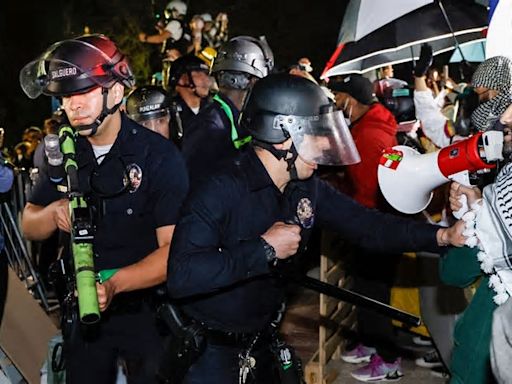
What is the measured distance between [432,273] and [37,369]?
2732mm

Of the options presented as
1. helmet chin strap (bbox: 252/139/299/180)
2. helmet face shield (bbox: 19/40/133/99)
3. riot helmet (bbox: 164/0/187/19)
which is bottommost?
riot helmet (bbox: 164/0/187/19)

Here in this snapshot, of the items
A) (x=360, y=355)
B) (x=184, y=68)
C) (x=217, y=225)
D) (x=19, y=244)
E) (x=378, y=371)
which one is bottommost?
(x=360, y=355)

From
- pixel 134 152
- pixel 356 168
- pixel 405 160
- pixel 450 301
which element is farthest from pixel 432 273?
pixel 134 152

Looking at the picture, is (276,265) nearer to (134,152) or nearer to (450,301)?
(134,152)

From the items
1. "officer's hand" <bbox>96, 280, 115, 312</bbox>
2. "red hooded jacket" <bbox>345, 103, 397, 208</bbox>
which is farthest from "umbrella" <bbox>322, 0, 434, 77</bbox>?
"officer's hand" <bbox>96, 280, 115, 312</bbox>

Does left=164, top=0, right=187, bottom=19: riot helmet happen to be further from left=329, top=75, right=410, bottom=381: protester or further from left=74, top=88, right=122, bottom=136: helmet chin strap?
left=74, top=88, right=122, bottom=136: helmet chin strap

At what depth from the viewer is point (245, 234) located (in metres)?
3.45

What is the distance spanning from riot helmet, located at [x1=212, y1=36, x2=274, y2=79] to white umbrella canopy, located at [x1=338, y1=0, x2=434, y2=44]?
0.75 m

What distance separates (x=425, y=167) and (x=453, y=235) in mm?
372

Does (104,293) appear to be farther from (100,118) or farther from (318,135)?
(318,135)

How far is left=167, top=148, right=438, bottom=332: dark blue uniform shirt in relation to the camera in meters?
3.24

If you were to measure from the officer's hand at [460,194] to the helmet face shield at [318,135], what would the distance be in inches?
18.4

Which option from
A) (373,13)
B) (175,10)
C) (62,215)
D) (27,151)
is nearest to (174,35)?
(175,10)

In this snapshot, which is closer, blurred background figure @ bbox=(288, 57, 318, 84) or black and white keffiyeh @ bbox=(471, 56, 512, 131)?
black and white keffiyeh @ bbox=(471, 56, 512, 131)
